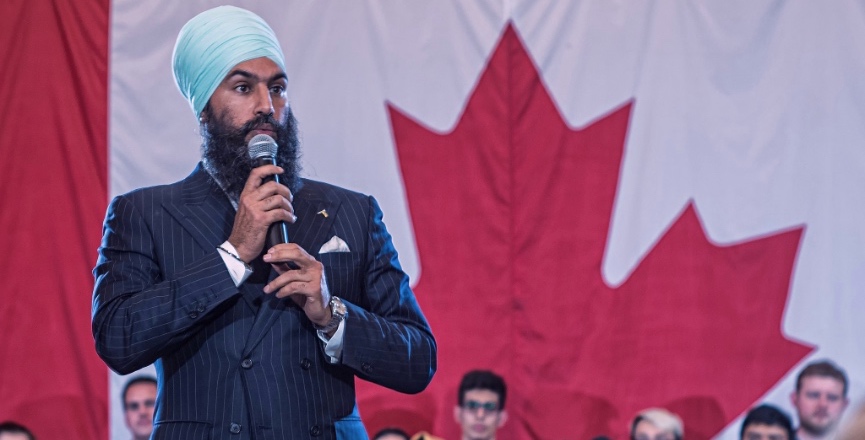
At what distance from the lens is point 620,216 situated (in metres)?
4.81

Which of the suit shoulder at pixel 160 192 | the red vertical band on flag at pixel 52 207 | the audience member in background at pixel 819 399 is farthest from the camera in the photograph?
the audience member in background at pixel 819 399

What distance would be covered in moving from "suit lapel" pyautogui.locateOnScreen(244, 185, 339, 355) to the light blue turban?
0.28 metres

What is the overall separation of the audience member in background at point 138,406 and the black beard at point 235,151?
2.69m

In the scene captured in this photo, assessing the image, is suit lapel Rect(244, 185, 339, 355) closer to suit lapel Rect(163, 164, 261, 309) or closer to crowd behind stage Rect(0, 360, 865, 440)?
suit lapel Rect(163, 164, 261, 309)

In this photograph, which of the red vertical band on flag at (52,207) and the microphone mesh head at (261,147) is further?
the red vertical band on flag at (52,207)

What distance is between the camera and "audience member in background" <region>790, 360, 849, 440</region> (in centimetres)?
470

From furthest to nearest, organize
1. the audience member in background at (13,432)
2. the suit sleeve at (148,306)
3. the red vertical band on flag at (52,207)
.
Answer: the red vertical band on flag at (52,207) → the audience member in background at (13,432) → the suit sleeve at (148,306)

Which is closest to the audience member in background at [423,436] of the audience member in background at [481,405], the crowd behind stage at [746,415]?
the crowd behind stage at [746,415]

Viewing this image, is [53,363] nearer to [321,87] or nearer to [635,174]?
[321,87]

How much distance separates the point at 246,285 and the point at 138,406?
113 inches

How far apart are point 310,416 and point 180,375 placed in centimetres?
24

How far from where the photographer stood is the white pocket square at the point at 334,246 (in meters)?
1.93

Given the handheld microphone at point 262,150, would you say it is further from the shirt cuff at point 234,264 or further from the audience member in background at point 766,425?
the audience member in background at point 766,425

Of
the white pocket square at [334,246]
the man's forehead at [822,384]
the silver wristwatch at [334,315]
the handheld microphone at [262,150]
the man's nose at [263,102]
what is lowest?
the man's forehead at [822,384]
